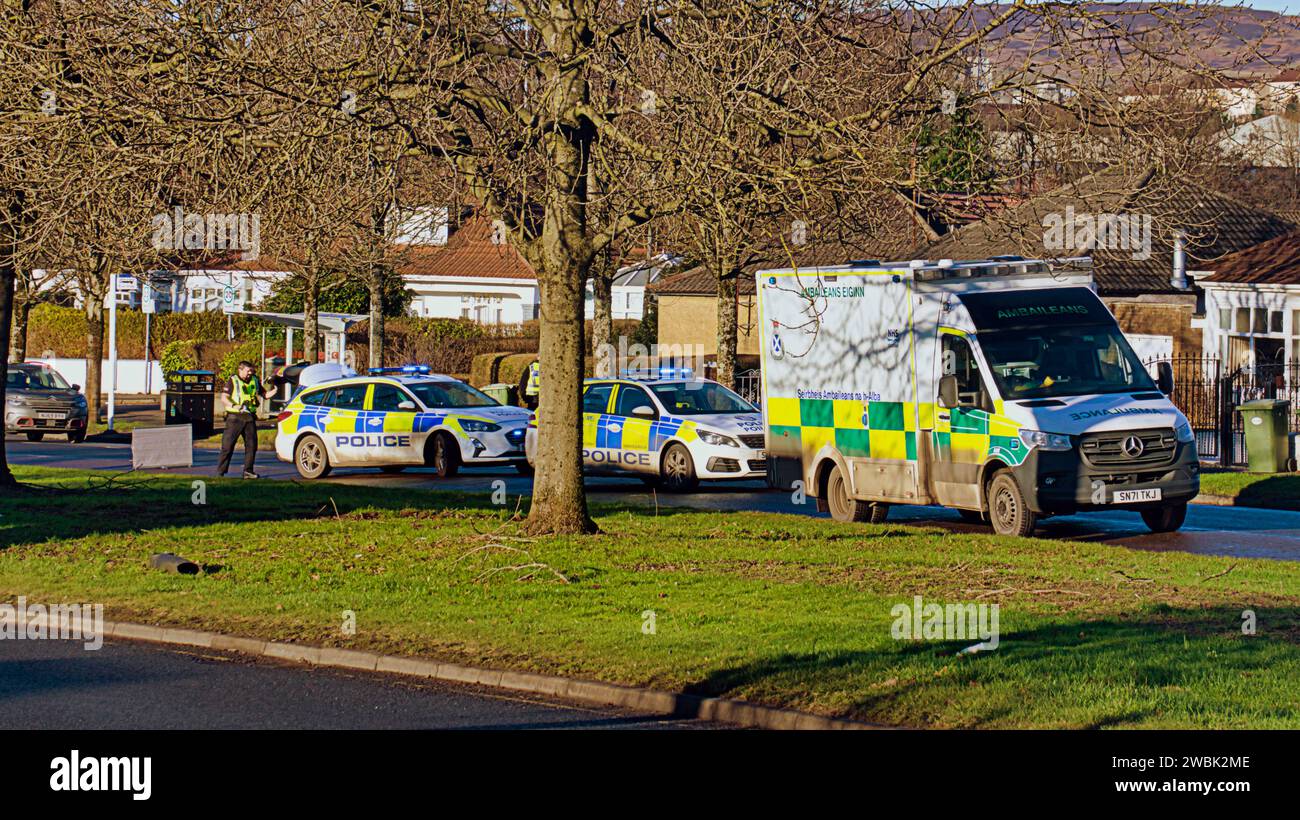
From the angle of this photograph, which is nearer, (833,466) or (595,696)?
(595,696)

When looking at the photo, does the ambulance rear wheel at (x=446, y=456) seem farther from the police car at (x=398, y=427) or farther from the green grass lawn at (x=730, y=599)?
the green grass lawn at (x=730, y=599)

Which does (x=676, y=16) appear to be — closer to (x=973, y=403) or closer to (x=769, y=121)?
(x=769, y=121)

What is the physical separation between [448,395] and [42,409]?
14.2m

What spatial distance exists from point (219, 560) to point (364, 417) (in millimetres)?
11748

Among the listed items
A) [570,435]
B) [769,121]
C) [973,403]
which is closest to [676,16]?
[769,121]

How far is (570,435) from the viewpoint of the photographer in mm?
15312

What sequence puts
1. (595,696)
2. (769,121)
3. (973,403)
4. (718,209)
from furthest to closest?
1. (973,403)
2. (769,121)
3. (718,209)
4. (595,696)

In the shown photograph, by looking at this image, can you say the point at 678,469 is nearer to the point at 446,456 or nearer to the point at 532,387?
the point at 446,456

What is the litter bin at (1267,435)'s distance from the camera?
2434cm

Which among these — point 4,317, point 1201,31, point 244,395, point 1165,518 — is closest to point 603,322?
point 244,395

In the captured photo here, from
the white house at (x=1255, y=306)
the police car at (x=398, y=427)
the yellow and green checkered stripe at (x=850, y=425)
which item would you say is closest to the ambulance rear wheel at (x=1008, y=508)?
the yellow and green checkered stripe at (x=850, y=425)

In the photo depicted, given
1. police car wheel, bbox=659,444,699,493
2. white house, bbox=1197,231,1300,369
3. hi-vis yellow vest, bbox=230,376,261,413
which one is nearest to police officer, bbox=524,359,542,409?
police car wheel, bbox=659,444,699,493

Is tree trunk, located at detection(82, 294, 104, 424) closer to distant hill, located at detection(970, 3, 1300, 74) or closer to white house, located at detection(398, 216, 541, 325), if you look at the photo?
white house, located at detection(398, 216, 541, 325)

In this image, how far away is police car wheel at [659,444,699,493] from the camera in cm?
2280
